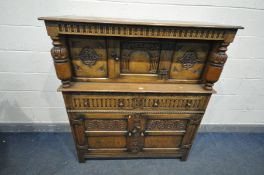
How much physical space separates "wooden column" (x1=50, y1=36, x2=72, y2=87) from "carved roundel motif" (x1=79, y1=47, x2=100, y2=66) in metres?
0.12

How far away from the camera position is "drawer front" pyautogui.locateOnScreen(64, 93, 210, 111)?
48.1 inches

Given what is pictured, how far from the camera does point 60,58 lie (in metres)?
1.04

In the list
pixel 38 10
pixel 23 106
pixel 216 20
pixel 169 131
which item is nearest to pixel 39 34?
pixel 38 10

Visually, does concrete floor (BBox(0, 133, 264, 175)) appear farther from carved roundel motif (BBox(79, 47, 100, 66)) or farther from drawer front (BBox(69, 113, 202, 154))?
carved roundel motif (BBox(79, 47, 100, 66))

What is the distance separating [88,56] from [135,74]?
1.22 ft

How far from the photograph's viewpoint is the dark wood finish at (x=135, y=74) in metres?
1.01

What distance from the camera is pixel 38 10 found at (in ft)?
4.48

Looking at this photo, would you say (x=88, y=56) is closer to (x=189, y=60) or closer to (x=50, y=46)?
(x=50, y=46)

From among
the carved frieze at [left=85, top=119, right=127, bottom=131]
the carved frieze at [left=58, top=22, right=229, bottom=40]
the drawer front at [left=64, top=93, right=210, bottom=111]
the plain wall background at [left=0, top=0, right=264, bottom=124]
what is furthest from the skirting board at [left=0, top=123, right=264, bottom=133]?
the carved frieze at [left=58, top=22, right=229, bottom=40]

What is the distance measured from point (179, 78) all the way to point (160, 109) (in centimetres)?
29

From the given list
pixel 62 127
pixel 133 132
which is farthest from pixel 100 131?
pixel 62 127

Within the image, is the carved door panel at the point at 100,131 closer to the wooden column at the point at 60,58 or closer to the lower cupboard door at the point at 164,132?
the lower cupboard door at the point at 164,132

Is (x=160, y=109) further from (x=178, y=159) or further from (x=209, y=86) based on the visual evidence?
(x=178, y=159)

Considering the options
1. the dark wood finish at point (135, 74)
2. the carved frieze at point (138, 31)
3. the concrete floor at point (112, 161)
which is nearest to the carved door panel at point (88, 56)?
the dark wood finish at point (135, 74)
